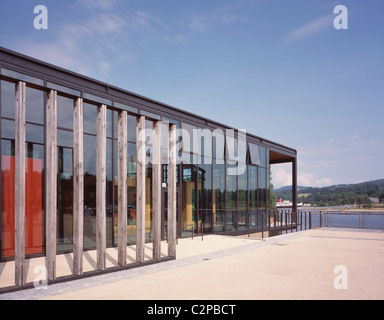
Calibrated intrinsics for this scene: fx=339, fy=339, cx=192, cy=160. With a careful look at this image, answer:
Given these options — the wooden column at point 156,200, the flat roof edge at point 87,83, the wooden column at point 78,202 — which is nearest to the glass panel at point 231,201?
the flat roof edge at point 87,83

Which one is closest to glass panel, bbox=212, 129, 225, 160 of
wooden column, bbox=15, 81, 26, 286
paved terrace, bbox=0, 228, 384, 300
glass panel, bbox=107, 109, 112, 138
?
glass panel, bbox=107, 109, 112, 138

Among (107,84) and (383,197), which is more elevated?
(107,84)

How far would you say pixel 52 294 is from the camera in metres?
5.61

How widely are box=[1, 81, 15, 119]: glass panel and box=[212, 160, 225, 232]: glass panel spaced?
373 inches

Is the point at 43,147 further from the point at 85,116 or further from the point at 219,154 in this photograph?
the point at 219,154

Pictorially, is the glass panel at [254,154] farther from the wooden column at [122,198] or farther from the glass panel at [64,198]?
the wooden column at [122,198]

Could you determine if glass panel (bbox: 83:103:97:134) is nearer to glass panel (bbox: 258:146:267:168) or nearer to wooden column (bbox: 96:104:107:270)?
wooden column (bbox: 96:104:107:270)

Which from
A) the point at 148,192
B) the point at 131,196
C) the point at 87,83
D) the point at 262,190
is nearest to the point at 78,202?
the point at 87,83

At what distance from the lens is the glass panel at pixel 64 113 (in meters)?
10.1

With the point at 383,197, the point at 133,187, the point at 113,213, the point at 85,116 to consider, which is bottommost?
the point at 383,197

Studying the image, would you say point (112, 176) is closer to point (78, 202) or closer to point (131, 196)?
point (131, 196)

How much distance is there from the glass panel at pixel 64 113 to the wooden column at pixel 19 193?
3969mm
